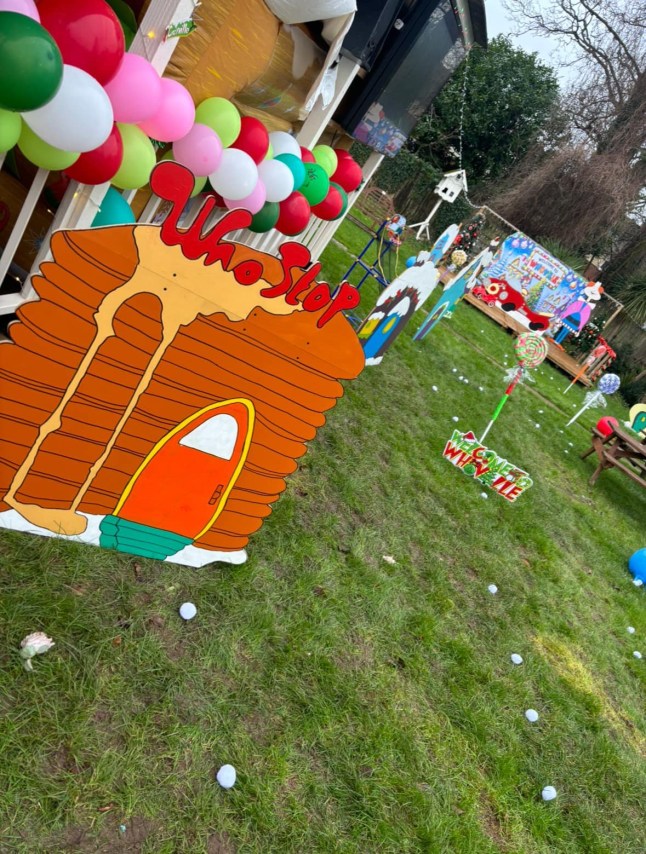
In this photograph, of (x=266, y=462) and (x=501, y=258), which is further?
(x=501, y=258)

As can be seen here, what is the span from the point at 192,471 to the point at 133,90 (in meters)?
1.37

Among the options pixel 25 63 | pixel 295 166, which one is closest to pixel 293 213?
pixel 295 166

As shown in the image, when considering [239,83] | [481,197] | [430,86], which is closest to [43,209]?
[239,83]

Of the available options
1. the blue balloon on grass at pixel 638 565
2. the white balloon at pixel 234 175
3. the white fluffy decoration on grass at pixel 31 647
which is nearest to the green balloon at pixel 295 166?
the white balloon at pixel 234 175

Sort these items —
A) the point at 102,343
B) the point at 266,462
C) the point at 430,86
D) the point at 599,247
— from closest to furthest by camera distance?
the point at 102,343
the point at 266,462
the point at 430,86
the point at 599,247

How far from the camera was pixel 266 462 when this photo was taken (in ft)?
6.90

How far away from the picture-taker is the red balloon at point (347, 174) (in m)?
4.66

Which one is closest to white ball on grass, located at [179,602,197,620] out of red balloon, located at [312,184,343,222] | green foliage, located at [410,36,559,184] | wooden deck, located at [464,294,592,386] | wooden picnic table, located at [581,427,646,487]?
red balloon, located at [312,184,343,222]

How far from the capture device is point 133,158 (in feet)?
6.99

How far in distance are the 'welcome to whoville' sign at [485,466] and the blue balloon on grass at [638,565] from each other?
5.23 feet

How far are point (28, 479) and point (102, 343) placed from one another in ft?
1.78

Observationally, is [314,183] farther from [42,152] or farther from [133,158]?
[42,152]

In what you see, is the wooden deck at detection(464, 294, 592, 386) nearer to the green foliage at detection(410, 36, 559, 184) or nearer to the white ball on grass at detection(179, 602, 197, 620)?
the green foliage at detection(410, 36, 559, 184)

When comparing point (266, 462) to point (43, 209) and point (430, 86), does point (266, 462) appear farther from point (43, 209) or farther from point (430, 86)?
point (430, 86)
